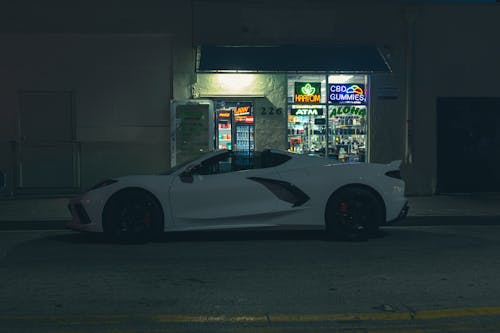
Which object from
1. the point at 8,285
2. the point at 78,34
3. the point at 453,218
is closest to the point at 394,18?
the point at 453,218

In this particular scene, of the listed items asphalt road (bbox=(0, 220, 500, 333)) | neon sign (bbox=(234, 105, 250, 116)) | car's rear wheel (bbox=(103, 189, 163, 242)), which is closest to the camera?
asphalt road (bbox=(0, 220, 500, 333))

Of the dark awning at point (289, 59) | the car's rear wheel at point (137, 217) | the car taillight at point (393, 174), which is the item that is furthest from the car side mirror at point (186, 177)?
the dark awning at point (289, 59)

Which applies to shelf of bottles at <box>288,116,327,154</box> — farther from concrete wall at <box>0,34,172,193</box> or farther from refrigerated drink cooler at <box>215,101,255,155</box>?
concrete wall at <box>0,34,172,193</box>

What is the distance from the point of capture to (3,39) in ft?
53.6

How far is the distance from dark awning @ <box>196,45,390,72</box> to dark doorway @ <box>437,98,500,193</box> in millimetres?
2132

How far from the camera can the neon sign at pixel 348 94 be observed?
55.1 ft

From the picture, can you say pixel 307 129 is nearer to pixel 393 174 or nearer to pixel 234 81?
pixel 234 81

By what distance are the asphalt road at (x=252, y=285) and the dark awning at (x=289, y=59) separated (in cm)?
654

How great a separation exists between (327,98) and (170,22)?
160 inches

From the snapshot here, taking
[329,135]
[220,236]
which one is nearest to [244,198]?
[220,236]

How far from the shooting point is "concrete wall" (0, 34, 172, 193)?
16328 mm

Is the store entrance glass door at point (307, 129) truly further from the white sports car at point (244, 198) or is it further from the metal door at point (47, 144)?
the white sports car at point (244, 198)

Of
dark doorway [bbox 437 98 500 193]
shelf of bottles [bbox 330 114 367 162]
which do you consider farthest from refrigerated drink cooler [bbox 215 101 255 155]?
dark doorway [bbox 437 98 500 193]

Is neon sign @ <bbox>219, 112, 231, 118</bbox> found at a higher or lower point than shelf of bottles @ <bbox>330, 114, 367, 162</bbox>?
higher
